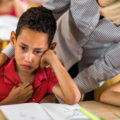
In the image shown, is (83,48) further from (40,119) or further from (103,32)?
(40,119)

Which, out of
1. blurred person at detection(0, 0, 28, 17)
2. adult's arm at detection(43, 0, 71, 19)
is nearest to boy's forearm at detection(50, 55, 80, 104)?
adult's arm at detection(43, 0, 71, 19)

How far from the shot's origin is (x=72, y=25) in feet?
5.00

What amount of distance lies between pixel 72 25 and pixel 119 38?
0.31 metres

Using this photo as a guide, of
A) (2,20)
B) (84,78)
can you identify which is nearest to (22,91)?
(84,78)

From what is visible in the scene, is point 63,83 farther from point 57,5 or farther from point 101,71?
point 57,5

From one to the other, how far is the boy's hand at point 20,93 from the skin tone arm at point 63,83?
127mm

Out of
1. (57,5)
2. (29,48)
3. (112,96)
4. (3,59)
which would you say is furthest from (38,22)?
(112,96)

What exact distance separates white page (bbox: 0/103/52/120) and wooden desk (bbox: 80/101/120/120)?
24 cm

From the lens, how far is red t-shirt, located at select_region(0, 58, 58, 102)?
→ 1.16 m

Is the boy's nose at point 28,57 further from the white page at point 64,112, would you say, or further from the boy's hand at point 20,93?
the white page at point 64,112

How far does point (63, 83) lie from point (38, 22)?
0.98ft

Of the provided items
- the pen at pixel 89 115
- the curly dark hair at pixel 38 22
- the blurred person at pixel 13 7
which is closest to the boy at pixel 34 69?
the curly dark hair at pixel 38 22

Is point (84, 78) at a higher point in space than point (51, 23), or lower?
lower

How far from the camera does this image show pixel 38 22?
114 cm
